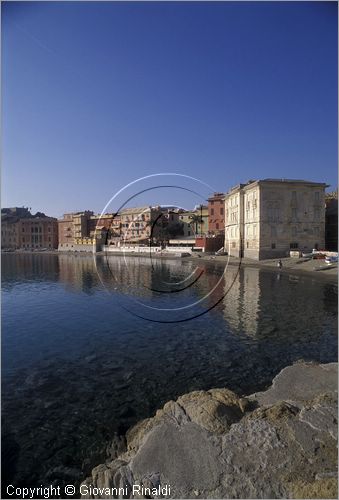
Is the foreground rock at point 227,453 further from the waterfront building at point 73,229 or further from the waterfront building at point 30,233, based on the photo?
the waterfront building at point 30,233

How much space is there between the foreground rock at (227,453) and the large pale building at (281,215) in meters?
47.4

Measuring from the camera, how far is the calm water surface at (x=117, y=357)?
8781 mm

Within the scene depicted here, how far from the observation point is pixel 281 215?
56.5 meters

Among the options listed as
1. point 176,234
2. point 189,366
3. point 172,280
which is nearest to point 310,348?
point 189,366

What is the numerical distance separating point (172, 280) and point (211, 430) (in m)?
34.5

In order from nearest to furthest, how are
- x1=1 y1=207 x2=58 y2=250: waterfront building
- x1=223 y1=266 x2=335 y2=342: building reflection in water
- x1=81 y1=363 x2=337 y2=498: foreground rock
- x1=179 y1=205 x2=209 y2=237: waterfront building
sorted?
x1=81 y1=363 x2=337 y2=498: foreground rock
x1=223 y1=266 x2=335 y2=342: building reflection in water
x1=179 y1=205 x2=209 y2=237: waterfront building
x1=1 y1=207 x2=58 y2=250: waterfront building

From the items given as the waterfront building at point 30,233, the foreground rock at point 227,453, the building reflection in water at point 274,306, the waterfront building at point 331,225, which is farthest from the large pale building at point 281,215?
the waterfront building at point 30,233

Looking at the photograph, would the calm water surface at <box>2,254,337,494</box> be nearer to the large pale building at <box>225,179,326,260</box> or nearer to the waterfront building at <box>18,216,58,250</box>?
the large pale building at <box>225,179,326,260</box>

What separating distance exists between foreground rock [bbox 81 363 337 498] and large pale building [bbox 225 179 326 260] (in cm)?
4744

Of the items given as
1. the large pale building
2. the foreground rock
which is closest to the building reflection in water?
the foreground rock

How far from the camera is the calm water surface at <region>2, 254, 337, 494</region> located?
878cm

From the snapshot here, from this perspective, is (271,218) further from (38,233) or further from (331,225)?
(38,233)

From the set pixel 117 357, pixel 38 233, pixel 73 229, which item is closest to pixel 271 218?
pixel 117 357

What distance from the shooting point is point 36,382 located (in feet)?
40.6
